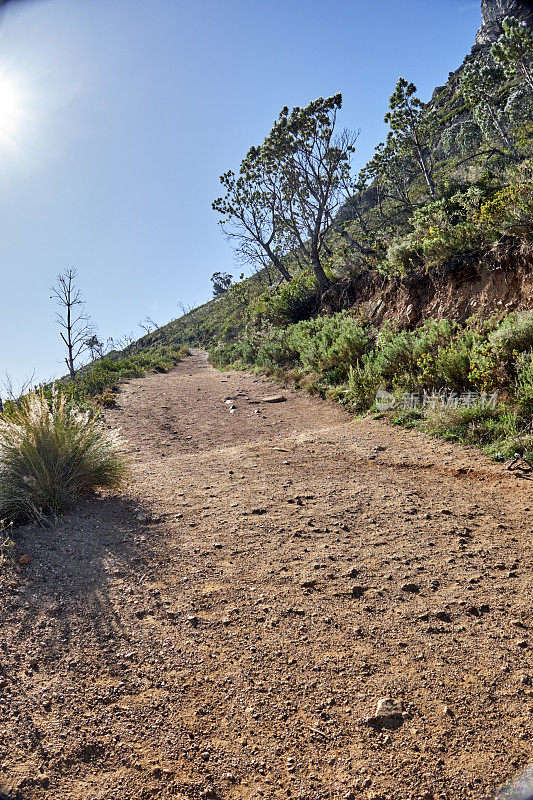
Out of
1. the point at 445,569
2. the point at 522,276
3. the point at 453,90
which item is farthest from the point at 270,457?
the point at 453,90

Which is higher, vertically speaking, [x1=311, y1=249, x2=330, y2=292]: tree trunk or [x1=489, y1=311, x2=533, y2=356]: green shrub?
[x1=311, y1=249, x2=330, y2=292]: tree trunk

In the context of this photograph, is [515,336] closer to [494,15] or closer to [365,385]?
[365,385]

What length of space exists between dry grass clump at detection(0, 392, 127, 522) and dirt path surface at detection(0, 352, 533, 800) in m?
0.25

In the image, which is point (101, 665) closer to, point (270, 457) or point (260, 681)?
point (260, 681)

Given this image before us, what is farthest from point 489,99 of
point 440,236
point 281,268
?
point 440,236

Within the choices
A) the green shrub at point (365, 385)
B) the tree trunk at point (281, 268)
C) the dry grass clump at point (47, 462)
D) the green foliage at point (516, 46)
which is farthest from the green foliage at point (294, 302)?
the green foliage at point (516, 46)

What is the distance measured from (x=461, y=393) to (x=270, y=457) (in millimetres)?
2816

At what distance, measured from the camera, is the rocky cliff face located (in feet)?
156

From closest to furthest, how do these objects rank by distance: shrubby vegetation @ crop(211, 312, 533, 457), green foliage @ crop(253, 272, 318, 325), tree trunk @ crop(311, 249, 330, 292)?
shrubby vegetation @ crop(211, 312, 533, 457) < tree trunk @ crop(311, 249, 330, 292) < green foliage @ crop(253, 272, 318, 325)

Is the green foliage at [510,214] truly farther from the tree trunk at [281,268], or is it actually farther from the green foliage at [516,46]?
the green foliage at [516,46]

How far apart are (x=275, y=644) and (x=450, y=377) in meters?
4.76

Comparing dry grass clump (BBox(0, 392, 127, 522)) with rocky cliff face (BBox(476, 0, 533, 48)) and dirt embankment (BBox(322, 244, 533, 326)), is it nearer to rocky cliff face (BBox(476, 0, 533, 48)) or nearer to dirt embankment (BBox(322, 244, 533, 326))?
dirt embankment (BBox(322, 244, 533, 326))

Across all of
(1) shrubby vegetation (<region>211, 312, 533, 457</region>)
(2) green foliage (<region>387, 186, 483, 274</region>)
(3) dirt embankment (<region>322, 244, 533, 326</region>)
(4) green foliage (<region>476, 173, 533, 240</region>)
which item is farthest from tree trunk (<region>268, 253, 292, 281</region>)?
(4) green foliage (<region>476, 173, 533, 240</region>)

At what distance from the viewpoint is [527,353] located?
4.89 meters
